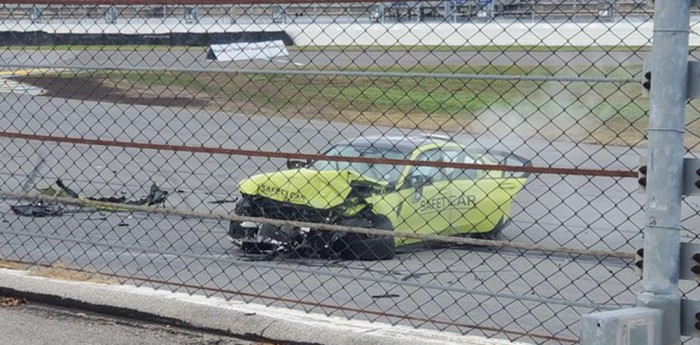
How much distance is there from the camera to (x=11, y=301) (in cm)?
573

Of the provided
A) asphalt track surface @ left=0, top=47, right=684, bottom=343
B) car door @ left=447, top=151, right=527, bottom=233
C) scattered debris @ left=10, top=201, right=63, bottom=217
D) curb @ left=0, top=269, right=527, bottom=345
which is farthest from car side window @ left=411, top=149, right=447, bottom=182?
curb @ left=0, top=269, right=527, bottom=345

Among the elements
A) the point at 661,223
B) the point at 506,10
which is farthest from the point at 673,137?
the point at 506,10

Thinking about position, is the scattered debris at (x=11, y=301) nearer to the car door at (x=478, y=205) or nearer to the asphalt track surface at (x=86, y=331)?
the asphalt track surface at (x=86, y=331)

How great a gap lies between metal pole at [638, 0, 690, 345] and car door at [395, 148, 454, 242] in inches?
294

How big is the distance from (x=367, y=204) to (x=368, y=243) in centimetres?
37

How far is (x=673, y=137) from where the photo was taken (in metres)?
2.96

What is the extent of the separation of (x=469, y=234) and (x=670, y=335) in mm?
8335

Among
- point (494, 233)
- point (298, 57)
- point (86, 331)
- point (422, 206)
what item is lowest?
point (86, 331)

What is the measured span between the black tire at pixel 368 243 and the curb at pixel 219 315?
4.37 metres

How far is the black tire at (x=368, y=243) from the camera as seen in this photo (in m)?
10.0

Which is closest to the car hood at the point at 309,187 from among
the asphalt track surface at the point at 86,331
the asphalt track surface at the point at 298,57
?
the asphalt track surface at the point at 298,57

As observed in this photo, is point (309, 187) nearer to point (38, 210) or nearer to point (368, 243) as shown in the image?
point (368, 243)

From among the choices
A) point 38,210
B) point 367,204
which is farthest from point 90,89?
point 367,204

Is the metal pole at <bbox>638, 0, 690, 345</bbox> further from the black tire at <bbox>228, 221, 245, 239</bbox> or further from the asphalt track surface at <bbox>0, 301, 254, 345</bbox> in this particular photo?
the black tire at <bbox>228, 221, 245, 239</bbox>
